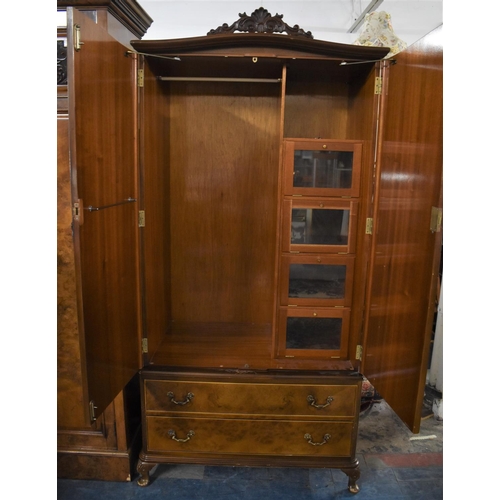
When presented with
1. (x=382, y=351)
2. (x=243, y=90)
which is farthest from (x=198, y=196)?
(x=382, y=351)

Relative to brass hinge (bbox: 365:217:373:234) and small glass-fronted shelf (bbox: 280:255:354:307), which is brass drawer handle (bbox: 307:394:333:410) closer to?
small glass-fronted shelf (bbox: 280:255:354:307)

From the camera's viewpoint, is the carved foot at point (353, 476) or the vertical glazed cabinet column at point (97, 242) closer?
the vertical glazed cabinet column at point (97, 242)

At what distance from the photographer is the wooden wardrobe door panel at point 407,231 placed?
4.00 feet

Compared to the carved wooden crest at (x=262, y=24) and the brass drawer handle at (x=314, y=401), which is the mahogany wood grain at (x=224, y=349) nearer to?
the brass drawer handle at (x=314, y=401)

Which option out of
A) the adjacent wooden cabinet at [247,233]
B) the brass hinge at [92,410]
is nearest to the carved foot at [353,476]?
the adjacent wooden cabinet at [247,233]

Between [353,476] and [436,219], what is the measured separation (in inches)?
49.8

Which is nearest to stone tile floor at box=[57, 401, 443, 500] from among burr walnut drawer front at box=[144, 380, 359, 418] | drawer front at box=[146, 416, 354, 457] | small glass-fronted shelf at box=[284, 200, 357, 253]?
drawer front at box=[146, 416, 354, 457]

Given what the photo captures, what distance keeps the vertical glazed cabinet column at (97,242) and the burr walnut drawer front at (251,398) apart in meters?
0.17

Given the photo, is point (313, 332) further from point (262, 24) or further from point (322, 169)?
point (262, 24)

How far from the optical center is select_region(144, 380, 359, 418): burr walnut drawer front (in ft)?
5.69

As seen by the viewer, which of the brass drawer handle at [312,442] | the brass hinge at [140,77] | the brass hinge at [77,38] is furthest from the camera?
the brass drawer handle at [312,442]

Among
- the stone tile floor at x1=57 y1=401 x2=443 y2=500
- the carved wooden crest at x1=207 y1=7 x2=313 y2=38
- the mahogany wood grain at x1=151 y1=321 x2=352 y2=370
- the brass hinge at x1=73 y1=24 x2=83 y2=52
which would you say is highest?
the carved wooden crest at x1=207 y1=7 x2=313 y2=38

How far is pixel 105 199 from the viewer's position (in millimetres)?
1331

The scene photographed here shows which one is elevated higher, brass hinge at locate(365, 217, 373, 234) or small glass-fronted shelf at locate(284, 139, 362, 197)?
small glass-fronted shelf at locate(284, 139, 362, 197)
